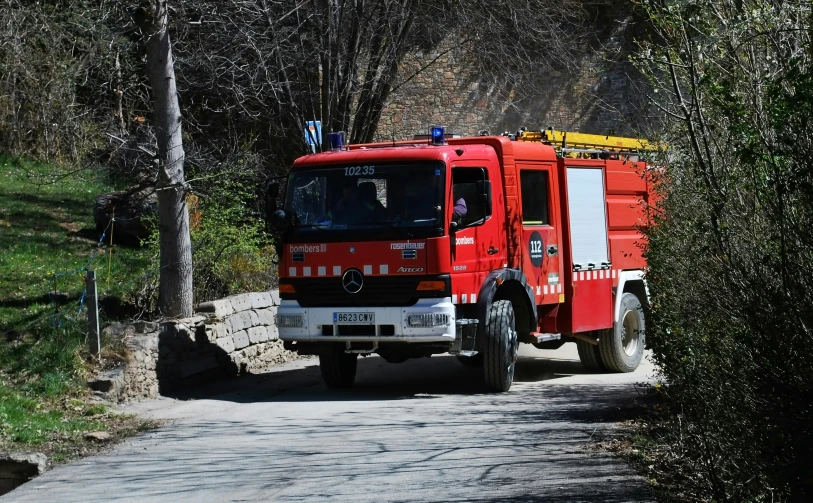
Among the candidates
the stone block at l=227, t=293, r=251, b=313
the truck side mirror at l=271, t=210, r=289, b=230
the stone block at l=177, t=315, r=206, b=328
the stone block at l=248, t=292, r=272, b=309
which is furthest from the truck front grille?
the stone block at l=248, t=292, r=272, b=309

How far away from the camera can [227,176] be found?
637 inches

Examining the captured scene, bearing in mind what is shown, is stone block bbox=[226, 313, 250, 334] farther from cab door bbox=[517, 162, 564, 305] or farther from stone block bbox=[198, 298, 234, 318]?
cab door bbox=[517, 162, 564, 305]

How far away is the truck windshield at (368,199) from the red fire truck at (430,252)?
0.04 feet

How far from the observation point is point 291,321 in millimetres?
12016

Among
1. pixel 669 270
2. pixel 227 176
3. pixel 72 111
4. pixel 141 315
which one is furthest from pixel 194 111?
pixel 669 270

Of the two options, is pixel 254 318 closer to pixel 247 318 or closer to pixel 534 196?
pixel 247 318

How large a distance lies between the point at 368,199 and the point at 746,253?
6.42 meters

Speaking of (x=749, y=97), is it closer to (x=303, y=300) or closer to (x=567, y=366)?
(x=303, y=300)

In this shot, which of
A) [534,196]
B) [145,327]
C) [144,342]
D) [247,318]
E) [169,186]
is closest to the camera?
[144,342]

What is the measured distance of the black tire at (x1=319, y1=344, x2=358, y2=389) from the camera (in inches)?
498

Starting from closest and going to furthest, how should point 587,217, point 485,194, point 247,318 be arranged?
point 485,194 → point 587,217 → point 247,318

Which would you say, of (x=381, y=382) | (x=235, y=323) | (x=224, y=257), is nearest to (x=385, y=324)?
(x=381, y=382)

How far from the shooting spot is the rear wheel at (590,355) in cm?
1452

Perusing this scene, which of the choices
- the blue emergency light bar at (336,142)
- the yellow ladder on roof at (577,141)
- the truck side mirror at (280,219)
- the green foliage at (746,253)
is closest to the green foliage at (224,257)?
the blue emergency light bar at (336,142)
